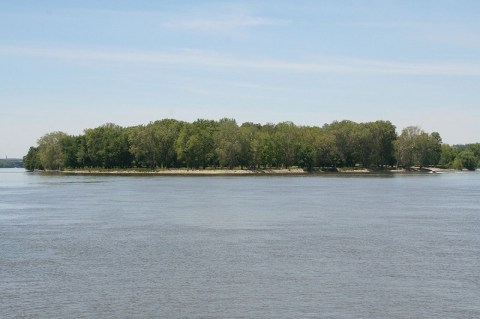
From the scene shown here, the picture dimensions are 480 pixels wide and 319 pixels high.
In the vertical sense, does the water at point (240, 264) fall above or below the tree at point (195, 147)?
below

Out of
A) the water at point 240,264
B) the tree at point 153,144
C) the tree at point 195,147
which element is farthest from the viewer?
the tree at point 153,144

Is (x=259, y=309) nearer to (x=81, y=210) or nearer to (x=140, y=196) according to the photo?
(x=81, y=210)

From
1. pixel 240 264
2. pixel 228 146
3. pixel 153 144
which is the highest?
pixel 153 144

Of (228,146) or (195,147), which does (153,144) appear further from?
(228,146)

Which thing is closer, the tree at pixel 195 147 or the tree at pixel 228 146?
the tree at pixel 228 146

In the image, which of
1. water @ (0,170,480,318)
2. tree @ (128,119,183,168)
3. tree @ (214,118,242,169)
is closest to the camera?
water @ (0,170,480,318)

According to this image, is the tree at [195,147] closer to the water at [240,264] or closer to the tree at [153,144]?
the tree at [153,144]

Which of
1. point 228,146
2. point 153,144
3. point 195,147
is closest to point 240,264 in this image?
point 228,146

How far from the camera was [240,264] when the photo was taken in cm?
3616

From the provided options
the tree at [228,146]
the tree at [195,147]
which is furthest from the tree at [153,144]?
the tree at [228,146]

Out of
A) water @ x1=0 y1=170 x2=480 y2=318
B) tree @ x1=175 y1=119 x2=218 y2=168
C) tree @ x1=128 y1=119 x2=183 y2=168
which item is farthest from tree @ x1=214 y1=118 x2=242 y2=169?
water @ x1=0 y1=170 x2=480 y2=318

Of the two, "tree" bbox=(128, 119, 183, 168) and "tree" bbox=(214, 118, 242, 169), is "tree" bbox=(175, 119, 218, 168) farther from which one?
"tree" bbox=(214, 118, 242, 169)

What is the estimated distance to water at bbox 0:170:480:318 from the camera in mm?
27203

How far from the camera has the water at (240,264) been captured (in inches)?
1071
